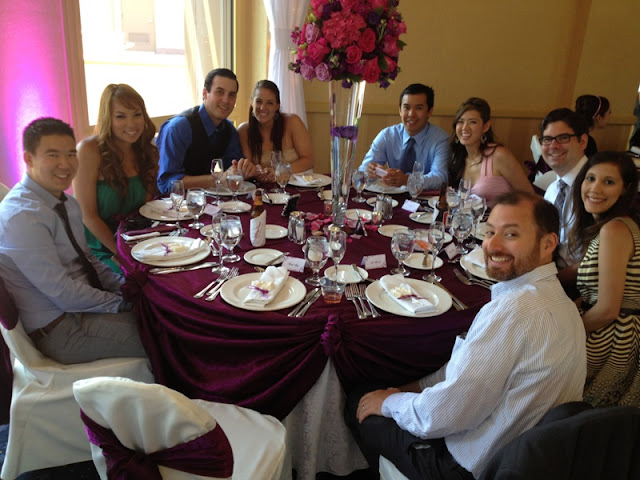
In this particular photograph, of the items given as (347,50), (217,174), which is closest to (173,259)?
(217,174)

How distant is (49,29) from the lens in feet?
8.24

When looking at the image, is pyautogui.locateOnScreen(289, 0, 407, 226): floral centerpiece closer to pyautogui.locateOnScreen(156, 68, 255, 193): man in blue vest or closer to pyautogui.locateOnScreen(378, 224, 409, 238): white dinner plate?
pyautogui.locateOnScreen(378, 224, 409, 238): white dinner plate

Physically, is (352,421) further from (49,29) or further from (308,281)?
(49,29)

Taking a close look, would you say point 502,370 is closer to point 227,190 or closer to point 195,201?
point 195,201

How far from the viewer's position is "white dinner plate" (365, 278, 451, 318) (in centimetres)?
141

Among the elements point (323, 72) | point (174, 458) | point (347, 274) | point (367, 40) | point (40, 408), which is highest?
point (367, 40)

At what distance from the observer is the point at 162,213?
2195mm

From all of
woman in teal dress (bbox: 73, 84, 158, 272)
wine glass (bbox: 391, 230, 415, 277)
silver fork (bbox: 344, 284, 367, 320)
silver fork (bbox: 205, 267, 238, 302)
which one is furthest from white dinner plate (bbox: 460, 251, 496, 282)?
woman in teal dress (bbox: 73, 84, 158, 272)

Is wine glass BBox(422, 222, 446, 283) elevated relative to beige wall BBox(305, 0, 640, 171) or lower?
lower

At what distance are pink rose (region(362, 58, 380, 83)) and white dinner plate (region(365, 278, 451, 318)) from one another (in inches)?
34.0

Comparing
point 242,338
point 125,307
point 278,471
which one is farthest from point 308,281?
point 125,307

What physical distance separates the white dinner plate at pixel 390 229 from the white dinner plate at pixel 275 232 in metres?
0.42

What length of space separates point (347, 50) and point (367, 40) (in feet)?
0.29

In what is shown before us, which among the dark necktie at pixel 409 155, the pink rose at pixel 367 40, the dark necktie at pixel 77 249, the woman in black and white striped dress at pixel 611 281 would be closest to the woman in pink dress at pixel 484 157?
the dark necktie at pixel 409 155
